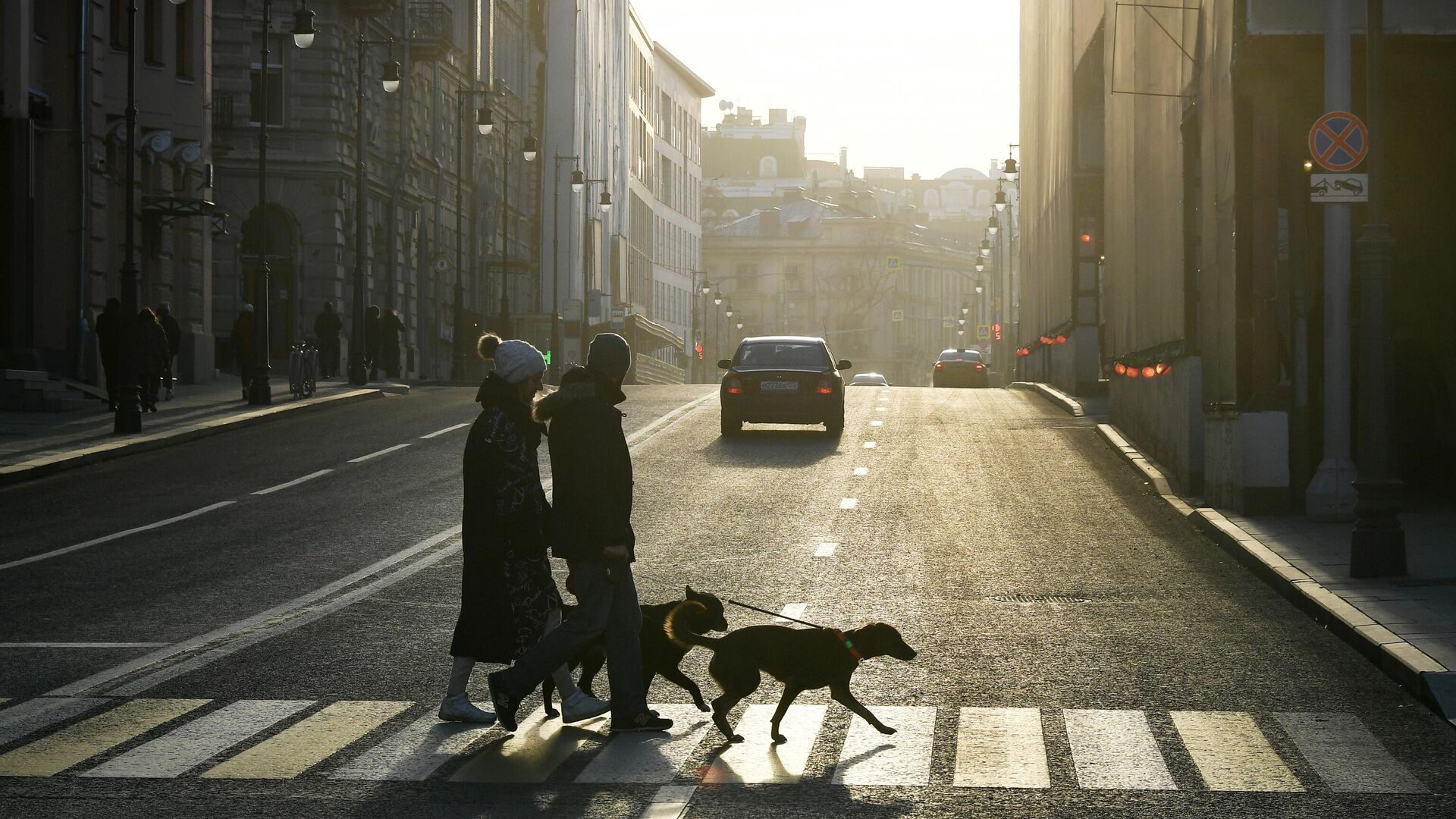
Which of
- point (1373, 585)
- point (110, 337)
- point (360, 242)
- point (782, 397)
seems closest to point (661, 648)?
point (1373, 585)

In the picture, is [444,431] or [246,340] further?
[246,340]

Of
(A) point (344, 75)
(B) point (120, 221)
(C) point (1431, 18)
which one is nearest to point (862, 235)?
(A) point (344, 75)

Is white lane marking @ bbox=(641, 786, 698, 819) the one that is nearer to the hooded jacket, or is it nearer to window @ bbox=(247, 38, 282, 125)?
the hooded jacket

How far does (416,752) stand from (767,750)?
61.8 inches

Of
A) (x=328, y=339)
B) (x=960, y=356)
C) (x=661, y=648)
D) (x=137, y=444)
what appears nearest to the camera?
(x=661, y=648)

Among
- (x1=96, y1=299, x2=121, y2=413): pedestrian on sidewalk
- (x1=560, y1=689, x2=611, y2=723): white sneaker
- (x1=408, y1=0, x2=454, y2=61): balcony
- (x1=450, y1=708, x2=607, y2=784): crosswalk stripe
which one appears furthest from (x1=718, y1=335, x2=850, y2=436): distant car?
(x1=408, y1=0, x2=454, y2=61): balcony

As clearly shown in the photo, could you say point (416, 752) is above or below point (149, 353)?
below

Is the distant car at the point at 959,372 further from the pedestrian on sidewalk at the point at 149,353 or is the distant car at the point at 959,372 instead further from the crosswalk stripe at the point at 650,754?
the crosswalk stripe at the point at 650,754

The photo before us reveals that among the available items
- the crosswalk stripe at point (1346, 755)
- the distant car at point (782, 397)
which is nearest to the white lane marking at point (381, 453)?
the distant car at point (782, 397)

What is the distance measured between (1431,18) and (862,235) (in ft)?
443

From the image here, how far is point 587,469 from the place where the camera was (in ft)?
28.9

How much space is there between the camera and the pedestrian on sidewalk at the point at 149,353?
98.9ft

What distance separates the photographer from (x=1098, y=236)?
146 feet

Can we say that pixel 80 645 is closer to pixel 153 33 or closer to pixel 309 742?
pixel 309 742
